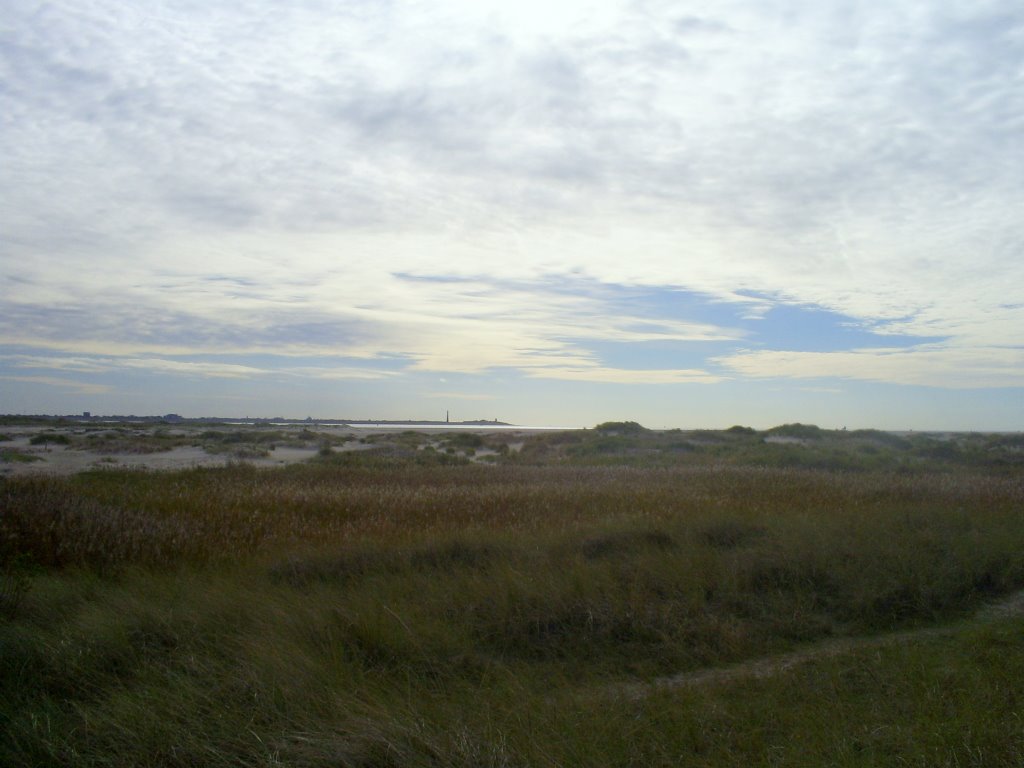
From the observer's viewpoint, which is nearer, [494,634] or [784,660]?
[784,660]

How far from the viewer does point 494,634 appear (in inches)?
265

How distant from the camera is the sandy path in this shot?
566cm

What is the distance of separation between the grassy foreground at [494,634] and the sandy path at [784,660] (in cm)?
14

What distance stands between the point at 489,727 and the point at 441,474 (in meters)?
18.2

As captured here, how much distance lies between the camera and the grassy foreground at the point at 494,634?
4.38 meters

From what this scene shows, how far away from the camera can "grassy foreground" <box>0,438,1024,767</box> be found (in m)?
4.38

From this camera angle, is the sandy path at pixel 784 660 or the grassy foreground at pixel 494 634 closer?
the grassy foreground at pixel 494 634

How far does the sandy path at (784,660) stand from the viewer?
566 centimetres

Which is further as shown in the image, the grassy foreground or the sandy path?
the sandy path

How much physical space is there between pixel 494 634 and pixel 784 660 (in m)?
2.57

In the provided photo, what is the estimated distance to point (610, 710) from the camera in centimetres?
494

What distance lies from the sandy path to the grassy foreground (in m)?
0.14

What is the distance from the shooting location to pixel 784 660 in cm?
630

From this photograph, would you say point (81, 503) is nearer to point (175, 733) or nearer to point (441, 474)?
point (175, 733)
